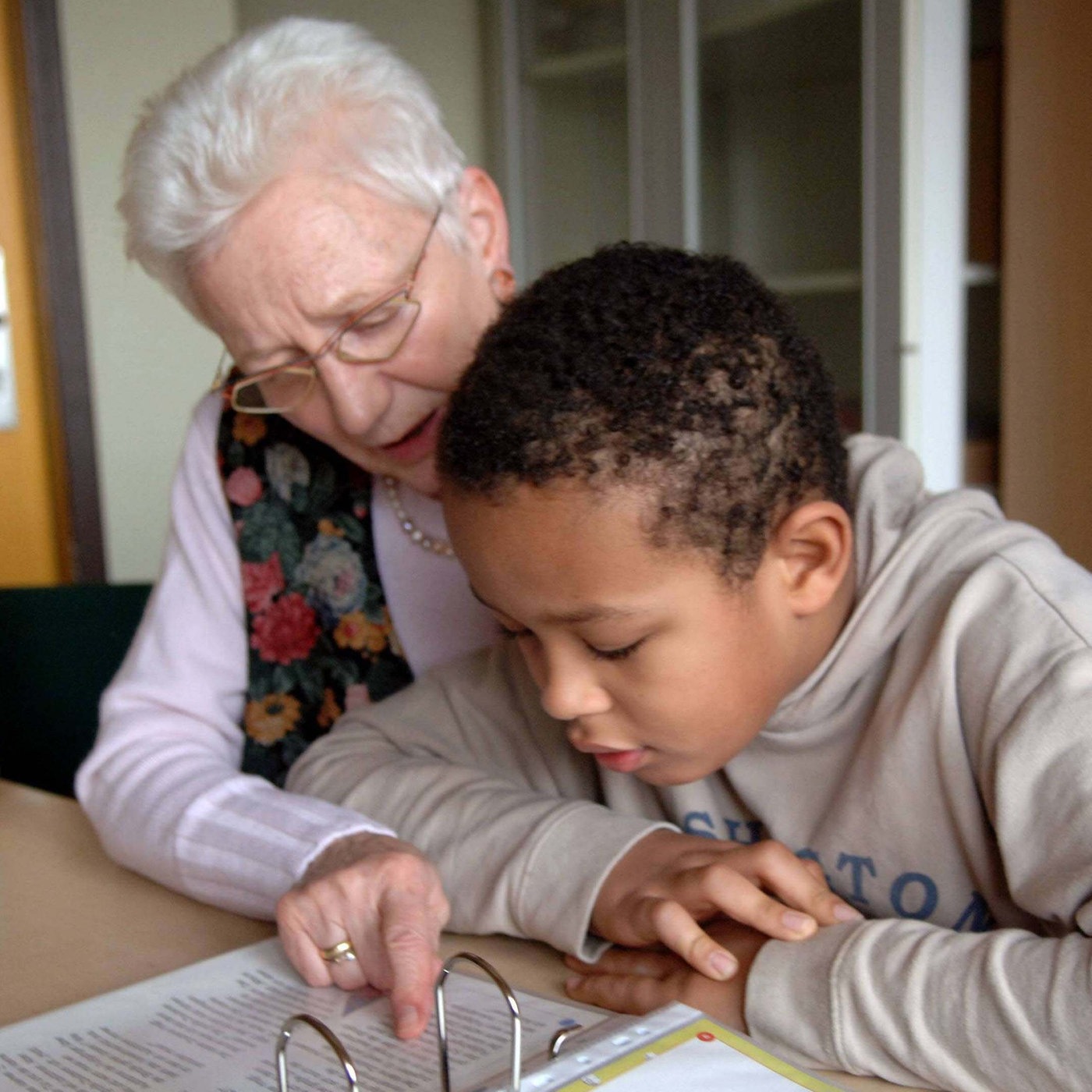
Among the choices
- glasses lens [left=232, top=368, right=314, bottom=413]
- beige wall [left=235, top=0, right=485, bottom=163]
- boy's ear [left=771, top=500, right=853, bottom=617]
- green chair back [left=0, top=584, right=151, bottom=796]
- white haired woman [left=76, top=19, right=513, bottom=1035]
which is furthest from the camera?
beige wall [left=235, top=0, right=485, bottom=163]

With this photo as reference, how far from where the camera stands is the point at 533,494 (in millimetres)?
792

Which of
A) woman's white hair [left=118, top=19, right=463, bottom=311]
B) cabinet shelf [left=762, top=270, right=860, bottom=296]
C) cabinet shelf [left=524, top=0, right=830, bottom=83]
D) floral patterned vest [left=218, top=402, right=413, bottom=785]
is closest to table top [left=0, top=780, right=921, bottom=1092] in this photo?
floral patterned vest [left=218, top=402, right=413, bottom=785]

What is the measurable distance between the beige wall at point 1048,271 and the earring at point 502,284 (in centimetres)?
115

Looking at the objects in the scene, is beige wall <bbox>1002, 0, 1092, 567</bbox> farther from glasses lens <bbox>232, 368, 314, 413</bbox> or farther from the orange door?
the orange door

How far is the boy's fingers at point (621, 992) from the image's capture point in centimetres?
75

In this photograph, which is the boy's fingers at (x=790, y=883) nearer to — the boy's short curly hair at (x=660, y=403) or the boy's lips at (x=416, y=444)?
the boy's short curly hair at (x=660, y=403)

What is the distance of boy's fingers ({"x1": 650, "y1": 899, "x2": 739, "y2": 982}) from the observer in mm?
743

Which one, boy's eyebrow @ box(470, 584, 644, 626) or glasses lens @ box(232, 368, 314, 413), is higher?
glasses lens @ box(232, 368, 314, 413)

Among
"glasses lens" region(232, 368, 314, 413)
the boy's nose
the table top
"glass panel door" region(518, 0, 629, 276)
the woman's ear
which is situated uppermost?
"glass panel door" region(518, 0, 629, 276)

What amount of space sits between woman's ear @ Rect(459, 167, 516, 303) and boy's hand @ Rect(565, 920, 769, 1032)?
2.00 ft

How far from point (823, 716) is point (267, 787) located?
451mm

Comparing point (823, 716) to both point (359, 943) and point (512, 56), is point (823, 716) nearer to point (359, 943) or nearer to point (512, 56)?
point (359, 943)

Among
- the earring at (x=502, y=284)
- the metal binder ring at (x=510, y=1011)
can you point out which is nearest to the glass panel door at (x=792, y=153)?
the earring at (x=502, y=284)

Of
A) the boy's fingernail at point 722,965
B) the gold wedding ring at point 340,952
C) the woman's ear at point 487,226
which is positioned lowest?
the gold wedding ring at point 340,952
